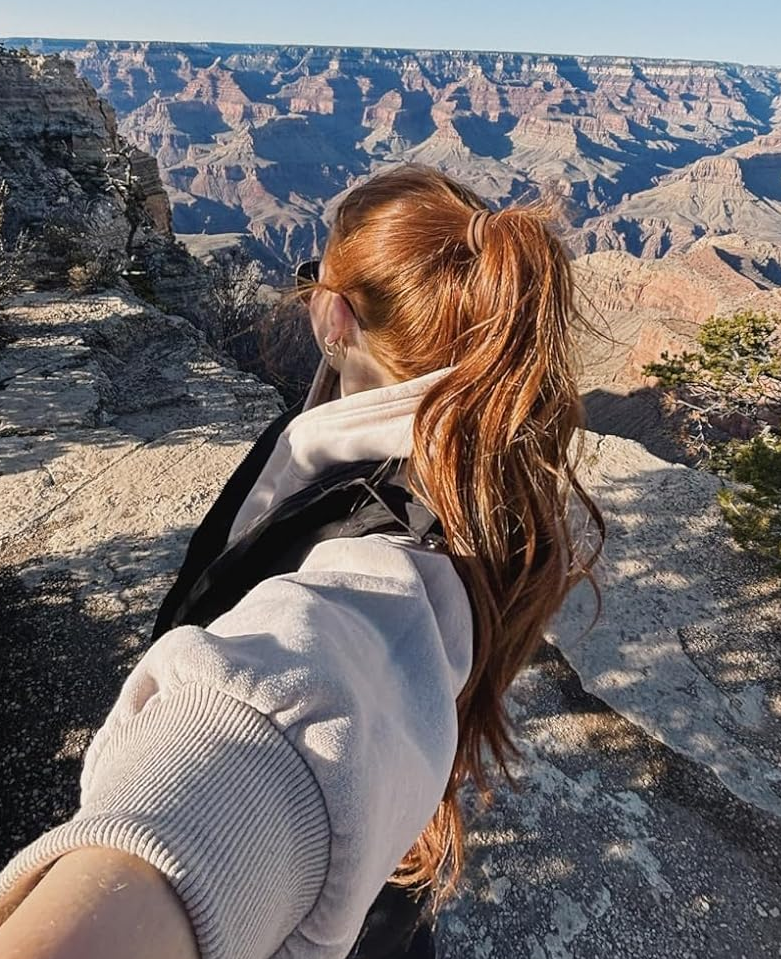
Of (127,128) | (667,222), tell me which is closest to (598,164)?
(667,222)

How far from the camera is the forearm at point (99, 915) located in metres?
0.59

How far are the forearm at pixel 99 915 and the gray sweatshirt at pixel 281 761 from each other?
14mm

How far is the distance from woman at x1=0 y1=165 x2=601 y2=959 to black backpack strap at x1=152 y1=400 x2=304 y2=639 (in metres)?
0.22

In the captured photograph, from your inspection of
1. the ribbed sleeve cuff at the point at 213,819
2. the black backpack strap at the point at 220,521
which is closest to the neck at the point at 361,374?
the black backpack strap at the point at 220,521

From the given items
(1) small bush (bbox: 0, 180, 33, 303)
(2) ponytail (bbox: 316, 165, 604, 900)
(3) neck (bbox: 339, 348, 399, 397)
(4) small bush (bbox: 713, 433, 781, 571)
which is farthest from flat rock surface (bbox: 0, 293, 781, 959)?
(1) small bush (bbox: 0, 180, 33, 303)

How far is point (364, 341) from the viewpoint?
138cm

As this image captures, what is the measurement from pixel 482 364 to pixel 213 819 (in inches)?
30.9

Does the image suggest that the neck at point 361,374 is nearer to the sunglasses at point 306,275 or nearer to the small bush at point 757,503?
the sunglasses at point 306,275

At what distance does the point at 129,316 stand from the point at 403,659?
311 inches

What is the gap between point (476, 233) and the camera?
1.20 meters

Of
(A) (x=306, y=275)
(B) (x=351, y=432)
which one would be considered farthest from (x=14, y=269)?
(B) (x=351, y=432)

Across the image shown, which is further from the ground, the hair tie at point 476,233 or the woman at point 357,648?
the hair tie at point 476,233

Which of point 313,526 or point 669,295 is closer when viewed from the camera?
point 313,526

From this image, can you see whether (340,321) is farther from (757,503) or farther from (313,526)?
(757,503)
